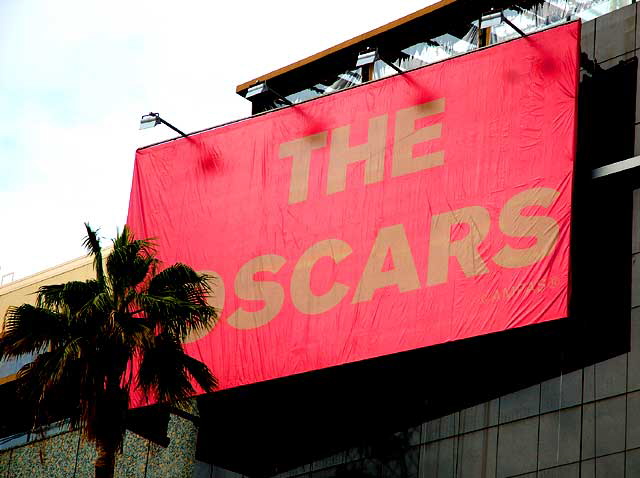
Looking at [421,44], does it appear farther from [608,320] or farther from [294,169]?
[608,320]

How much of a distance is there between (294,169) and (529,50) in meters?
7.77

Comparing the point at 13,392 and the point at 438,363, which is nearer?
the point at 438,363

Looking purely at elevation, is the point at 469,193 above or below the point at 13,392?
above

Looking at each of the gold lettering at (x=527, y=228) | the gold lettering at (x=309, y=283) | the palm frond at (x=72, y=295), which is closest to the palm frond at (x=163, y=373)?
the palm frond at (x=72, y=295)

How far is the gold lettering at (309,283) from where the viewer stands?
123 ft

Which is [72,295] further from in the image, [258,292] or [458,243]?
[458,243]

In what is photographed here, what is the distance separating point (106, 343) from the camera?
3039 cm

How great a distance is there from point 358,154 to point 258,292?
4737mm

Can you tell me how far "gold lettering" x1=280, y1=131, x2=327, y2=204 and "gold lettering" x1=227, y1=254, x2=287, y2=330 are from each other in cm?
190

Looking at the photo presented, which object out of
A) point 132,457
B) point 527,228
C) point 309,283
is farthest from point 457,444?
point 132,457

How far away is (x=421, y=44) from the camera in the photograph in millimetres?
41281

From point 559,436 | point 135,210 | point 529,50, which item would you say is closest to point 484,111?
point 529,50

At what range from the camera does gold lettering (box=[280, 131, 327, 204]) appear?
39.6 metres

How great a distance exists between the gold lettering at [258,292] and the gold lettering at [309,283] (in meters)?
0.55
